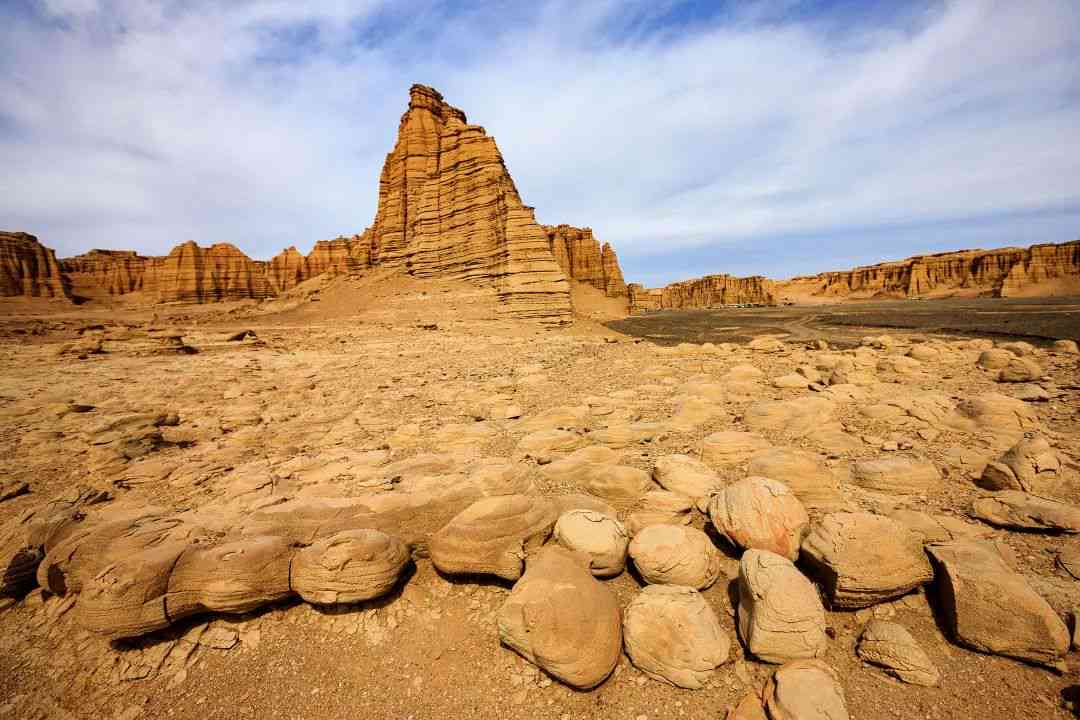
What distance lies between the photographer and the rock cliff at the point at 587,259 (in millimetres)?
60106

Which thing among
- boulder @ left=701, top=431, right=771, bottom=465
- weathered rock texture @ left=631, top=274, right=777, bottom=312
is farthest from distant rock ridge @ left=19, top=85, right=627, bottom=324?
weathered rock texture @ left=631, top=274, right=777, bottom=312

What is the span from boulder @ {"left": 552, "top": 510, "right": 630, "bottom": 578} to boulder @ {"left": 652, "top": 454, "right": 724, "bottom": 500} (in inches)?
33.1

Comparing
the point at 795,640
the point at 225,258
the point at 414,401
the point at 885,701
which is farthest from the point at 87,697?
the point at 225,258

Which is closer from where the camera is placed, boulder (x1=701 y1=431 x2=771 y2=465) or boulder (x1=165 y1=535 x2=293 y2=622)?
boulder (x1=165 y1=535 x2=293 y2=622)

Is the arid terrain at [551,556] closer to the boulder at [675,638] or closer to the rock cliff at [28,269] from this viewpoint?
the boulder at [675,638]

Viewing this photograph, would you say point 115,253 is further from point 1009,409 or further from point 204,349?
point 1009,409

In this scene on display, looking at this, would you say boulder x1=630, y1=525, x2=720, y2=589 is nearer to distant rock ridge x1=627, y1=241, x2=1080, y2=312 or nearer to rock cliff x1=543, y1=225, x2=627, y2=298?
rock cliff x1=543, y1=225, x2=627, y2=298

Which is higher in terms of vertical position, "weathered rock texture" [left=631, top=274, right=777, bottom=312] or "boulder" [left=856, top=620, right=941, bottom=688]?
"weathered rock texture" [left=631, top=274, right=777, bottom=312]

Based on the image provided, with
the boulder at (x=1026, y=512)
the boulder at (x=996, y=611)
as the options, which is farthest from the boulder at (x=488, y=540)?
the boulder at (x=1026, y=512)

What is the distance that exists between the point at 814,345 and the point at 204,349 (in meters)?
24.4

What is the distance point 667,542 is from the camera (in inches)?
121

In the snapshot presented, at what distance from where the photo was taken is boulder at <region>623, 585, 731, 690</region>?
2.47m

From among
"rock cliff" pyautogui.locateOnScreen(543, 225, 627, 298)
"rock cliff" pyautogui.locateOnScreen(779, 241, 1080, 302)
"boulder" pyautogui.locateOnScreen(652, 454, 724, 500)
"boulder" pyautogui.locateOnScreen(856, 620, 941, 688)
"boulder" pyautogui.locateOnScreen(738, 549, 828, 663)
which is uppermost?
"rock cliff" pyautogui.locateOnScreen(543, 225, 627, 298)

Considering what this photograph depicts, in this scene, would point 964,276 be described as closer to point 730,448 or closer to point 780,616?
point 730,448
